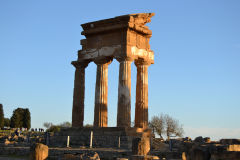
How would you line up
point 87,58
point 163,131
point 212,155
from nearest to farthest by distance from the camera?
point 212,155, point 87,58, point 163,131

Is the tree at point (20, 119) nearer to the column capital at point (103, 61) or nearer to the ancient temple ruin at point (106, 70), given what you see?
the ancient temple ruin at point (106, 70)

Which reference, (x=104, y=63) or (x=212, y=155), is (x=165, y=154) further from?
(x=104, y=63)

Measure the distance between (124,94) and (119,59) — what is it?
2.98 metres

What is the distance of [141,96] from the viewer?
28.9m

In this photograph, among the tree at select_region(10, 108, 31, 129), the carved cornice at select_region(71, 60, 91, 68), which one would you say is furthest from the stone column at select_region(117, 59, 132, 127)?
the tree at select_region(10, 108, 31, 129)

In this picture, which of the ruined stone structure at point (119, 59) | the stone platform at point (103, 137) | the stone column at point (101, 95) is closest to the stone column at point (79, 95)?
the ruined stone structure at point (119, 59)

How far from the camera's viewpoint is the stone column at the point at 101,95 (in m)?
28.3

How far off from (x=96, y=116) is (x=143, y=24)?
889 cm

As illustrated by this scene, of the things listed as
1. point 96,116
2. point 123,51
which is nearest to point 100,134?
point 96,116

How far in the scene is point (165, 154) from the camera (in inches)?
733

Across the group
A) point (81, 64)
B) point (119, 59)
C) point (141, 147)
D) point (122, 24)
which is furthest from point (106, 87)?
point (141, 147)

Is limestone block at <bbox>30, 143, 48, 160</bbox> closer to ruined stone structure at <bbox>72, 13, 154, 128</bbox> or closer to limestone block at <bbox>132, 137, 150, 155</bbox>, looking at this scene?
limestone block at <bbox>132, 137, 150, 155</bbox>

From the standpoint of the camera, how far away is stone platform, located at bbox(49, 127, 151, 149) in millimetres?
24172

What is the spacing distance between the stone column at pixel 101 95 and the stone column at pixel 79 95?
2.29m
